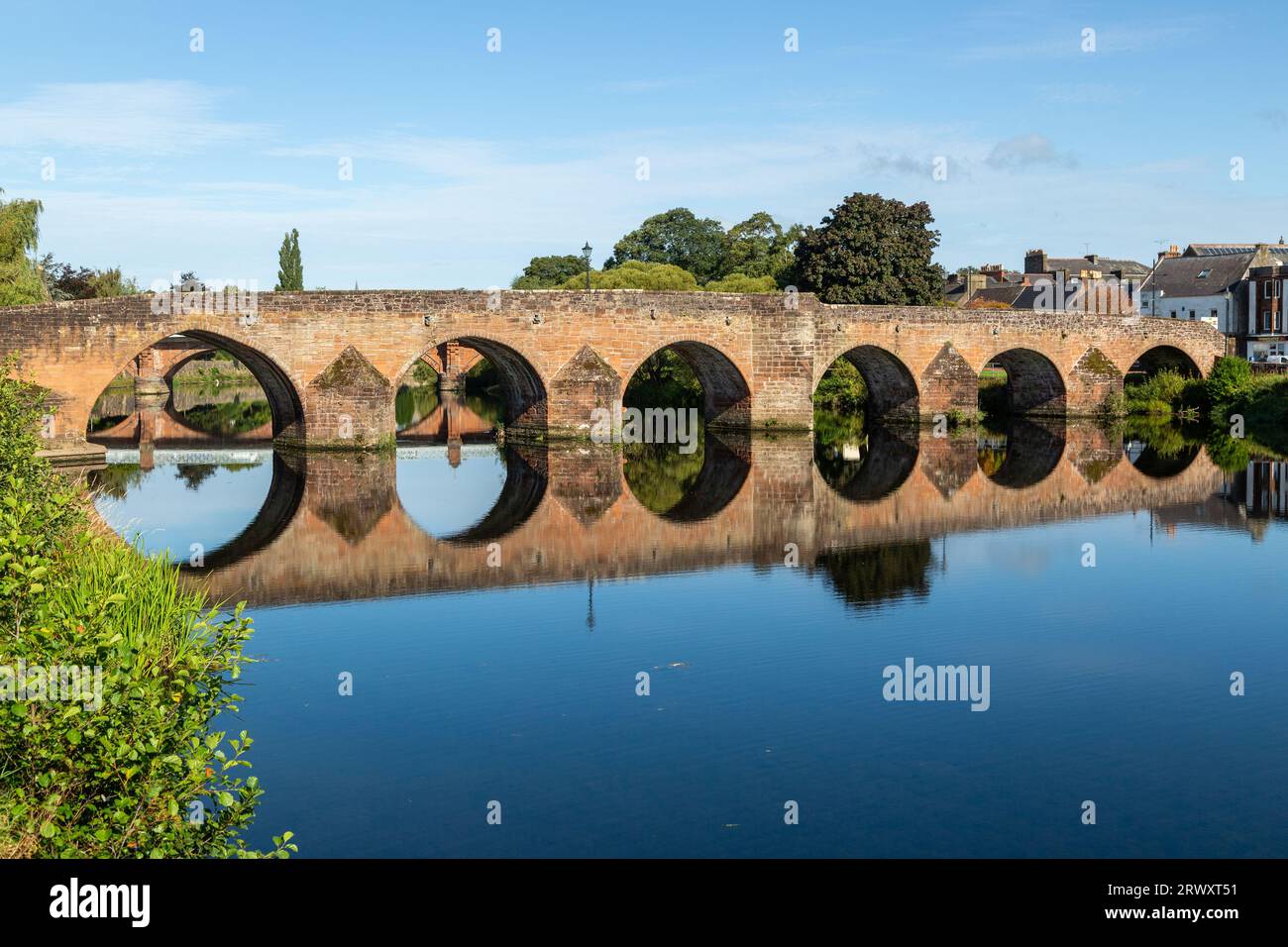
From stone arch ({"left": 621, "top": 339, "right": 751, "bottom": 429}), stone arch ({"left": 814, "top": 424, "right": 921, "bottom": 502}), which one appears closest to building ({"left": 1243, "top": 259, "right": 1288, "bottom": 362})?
stone arch ({"left": 814, "top": 424, "right": 921, "bottom": 502})

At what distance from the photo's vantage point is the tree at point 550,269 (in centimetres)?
8631

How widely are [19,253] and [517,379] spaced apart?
15.9m

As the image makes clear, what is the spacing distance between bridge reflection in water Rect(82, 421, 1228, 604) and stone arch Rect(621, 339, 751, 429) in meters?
2.78

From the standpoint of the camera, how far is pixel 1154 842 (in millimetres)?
8594

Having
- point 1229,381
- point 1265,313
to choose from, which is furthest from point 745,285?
point 1265,313

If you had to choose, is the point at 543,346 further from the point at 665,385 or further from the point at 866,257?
the point at 866,257

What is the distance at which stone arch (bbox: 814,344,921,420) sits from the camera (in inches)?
1689

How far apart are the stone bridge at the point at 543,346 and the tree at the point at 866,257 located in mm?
7891

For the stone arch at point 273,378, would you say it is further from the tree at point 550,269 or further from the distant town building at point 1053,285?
the tree at point 550,269

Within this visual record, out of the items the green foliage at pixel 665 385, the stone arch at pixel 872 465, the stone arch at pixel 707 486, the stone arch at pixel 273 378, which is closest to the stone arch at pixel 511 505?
the stone arch at pixel 707 486
